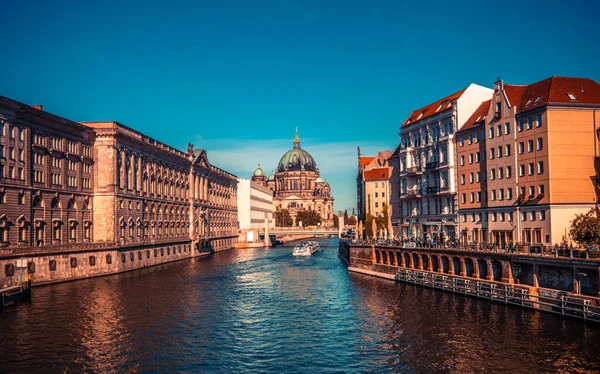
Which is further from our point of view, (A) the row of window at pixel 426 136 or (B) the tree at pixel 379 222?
(B) the tree at pixel 379 222

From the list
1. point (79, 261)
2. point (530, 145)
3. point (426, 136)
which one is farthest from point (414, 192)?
point (79, 261)

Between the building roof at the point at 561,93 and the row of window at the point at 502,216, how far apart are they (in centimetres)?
1191

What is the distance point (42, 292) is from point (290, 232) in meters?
130

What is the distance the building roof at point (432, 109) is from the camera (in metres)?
86.9

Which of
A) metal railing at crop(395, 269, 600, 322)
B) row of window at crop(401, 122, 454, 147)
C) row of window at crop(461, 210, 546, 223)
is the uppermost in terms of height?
row of window at crop(401, 122, 454, 147)

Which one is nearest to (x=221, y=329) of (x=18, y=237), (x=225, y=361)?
(x=225, y=361)

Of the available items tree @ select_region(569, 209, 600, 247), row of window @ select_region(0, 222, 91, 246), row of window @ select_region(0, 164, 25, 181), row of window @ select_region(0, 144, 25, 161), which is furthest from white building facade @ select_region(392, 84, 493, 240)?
row of window @ select_region(0, 144, 25, 161)

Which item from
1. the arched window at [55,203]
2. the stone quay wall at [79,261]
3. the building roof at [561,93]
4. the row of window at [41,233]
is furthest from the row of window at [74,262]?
the building roof at [561,93]

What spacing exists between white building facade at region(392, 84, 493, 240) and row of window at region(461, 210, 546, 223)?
4.36m

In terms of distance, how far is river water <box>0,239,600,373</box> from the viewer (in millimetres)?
38344

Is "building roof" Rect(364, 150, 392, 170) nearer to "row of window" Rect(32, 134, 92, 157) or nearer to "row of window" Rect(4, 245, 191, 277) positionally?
"row of window" Rect(4, 245, 191, 277)

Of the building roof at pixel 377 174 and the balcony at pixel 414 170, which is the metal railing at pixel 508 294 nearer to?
the balcony at pixel 414 170

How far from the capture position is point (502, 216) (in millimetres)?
72188

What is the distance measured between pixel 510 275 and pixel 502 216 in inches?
594
